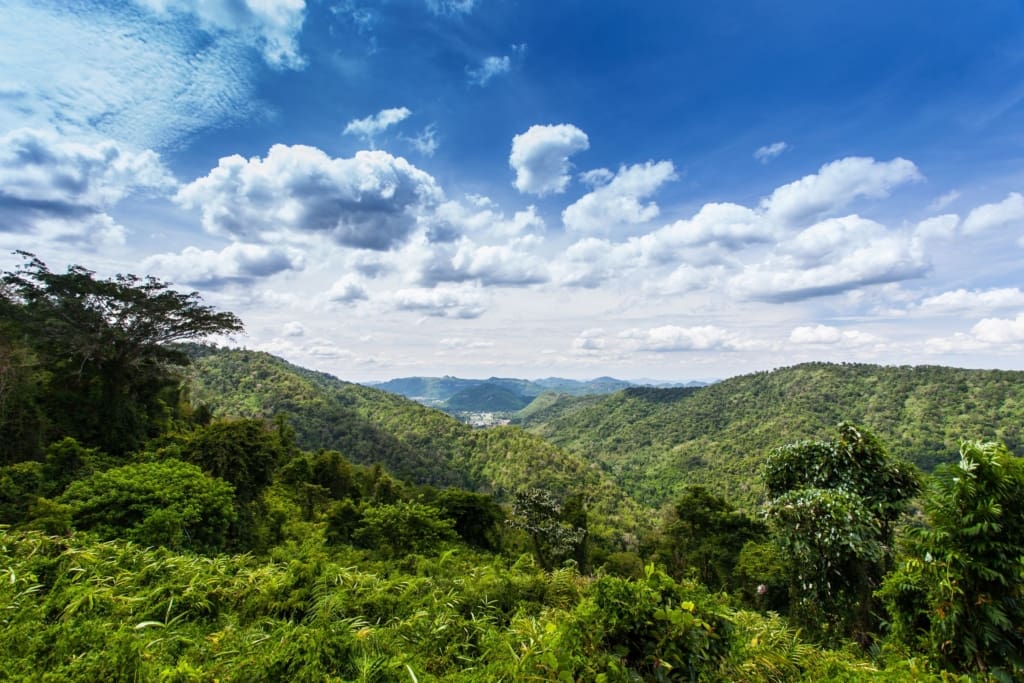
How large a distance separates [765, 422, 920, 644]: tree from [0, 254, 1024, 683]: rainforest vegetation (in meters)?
0.04

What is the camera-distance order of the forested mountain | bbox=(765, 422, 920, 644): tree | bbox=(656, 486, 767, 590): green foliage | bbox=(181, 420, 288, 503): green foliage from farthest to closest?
the forested mountain → bbox=(656, 486, 767, 590): green foliage → bbox=(181, 420, 288, 503): green foliage → bbox=(765, 422, 920, 644): tree

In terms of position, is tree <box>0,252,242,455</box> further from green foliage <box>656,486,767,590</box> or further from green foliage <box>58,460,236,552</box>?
green foliage <box>656,486,767,590</box>

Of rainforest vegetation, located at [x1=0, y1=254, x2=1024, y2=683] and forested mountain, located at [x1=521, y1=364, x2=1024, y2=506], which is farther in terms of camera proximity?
forested mountain, located at [x1=521, y1=364, x2=1024, y2=506]

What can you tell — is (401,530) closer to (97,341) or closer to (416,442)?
(97,341)

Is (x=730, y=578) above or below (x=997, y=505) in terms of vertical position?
below

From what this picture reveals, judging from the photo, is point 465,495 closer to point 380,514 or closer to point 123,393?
point 380,514

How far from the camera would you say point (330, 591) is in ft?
13.1

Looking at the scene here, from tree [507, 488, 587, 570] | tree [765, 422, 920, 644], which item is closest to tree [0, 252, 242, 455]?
tree [507, 488, 587, 570]

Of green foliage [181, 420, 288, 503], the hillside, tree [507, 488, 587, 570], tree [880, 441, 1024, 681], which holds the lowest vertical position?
the hillside

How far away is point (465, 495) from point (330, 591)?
1831 cm

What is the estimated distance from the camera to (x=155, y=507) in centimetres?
805

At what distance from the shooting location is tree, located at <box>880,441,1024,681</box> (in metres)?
3.16

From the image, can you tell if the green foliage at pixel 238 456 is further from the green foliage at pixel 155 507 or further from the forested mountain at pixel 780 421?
the forested mountain at pixel 780 421

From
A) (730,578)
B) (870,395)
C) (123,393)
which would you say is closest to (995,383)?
(870,395)
